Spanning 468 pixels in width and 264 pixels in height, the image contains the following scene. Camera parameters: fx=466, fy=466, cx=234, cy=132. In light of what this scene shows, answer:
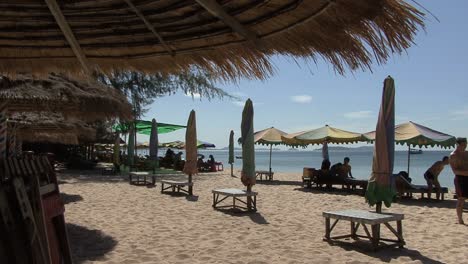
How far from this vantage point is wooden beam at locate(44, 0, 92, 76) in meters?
2.41

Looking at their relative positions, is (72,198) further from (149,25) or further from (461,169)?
(149,25)

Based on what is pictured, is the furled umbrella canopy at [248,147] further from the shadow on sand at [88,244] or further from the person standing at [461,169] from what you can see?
the person standing at [461,169]

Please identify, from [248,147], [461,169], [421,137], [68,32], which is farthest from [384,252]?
[421,137]

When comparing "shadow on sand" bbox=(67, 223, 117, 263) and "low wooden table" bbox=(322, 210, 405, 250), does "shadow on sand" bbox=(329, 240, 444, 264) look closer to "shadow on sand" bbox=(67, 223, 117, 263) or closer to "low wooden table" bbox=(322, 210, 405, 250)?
"low wooden table" bbox=(322, 210, 405, 250)

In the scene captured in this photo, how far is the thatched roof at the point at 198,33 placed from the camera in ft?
7.03

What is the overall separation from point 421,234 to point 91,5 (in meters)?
5.78

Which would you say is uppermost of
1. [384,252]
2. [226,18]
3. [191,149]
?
[226,18]

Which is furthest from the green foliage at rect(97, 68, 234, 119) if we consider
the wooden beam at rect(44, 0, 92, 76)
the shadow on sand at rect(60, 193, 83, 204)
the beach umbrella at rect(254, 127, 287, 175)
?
the wooden beam at rect(44, 0, 92, 76)

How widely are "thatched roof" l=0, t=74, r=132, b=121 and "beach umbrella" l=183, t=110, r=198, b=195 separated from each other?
3477 millimetres

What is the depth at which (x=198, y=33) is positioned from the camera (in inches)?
103

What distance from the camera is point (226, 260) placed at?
497cm

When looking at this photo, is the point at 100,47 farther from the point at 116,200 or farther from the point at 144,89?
the point at 144,89

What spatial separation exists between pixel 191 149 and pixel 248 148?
2.19 m

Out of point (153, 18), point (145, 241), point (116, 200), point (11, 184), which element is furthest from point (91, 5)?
point (116, 200)
